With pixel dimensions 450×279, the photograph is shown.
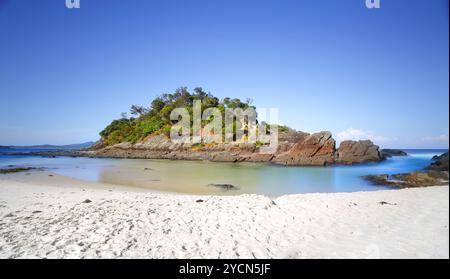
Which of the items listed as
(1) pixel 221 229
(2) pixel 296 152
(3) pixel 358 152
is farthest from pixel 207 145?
(1) pixel 221 229

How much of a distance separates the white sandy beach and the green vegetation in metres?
31.1

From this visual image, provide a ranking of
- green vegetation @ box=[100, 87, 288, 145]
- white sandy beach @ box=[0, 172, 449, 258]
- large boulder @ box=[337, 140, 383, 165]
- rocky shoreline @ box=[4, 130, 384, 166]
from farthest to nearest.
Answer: green vegetation @ box=[100, 87, 288, 145], large boulder @ box=[337, 140, 383, 165], rocky shoreline @ box=[4, 130, 384, 166], white sandy beach @ box=[0, 172, 449, 258]

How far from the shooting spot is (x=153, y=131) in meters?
40.8

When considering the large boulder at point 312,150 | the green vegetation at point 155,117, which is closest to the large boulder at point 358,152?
the large boulder at point 312,150

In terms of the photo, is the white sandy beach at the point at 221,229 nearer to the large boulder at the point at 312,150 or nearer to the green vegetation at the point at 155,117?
the large boulder at the point at 312,150

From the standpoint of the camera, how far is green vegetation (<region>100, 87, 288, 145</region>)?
135 feet

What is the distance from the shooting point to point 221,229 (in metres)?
4.31

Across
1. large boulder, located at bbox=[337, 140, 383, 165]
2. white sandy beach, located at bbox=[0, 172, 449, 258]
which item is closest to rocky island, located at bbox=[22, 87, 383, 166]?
large boulder, located at bbox=[337, 140, 383, 165]

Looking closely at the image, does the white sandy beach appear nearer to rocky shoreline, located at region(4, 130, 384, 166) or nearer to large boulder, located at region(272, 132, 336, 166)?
large boulder, located at region(272, 132, 336, 166)

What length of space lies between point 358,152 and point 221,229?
23948mm

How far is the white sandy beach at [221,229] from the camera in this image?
324 cm
